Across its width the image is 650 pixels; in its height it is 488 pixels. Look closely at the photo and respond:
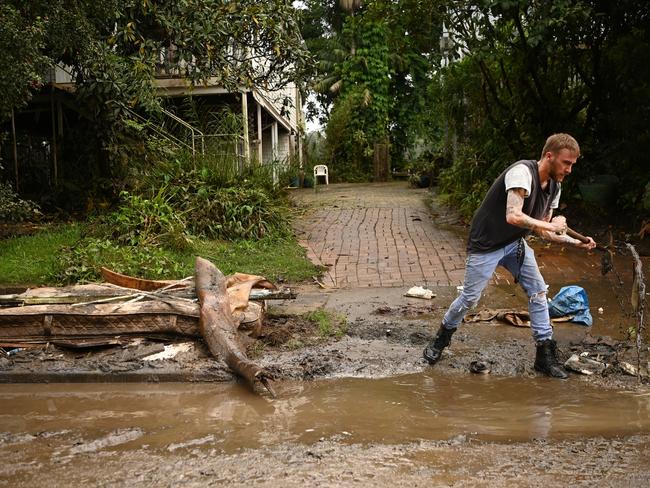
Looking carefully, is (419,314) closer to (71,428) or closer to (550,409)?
(550,409)

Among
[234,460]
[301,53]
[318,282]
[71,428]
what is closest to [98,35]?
[301,53]

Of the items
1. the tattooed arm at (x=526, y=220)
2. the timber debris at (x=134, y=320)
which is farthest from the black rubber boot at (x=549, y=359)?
the timber debris at (x=134, y=320)

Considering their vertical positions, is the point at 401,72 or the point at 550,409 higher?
the point at 401,72

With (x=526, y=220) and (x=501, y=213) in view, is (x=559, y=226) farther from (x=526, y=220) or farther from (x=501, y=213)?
(x=501, y=213)

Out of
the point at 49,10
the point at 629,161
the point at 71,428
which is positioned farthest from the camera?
the point at 629,161

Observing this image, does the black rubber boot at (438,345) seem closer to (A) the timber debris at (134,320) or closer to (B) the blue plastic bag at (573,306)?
(A) the timber debris at (134,320)

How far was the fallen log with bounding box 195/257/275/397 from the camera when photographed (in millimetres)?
5027

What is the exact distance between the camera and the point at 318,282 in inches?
339

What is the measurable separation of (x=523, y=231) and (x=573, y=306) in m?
1.82

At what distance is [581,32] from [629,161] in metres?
2.23

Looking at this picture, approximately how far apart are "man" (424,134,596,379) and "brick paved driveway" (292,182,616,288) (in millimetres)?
3032

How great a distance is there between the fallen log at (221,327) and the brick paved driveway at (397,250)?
8.30 feet

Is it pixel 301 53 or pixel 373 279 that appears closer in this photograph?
pixel 373 279

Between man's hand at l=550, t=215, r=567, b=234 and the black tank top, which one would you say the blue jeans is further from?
man's hand at l=550, t=215, r=567, b=234
